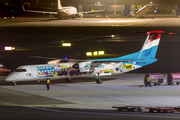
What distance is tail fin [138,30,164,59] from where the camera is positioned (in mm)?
39031

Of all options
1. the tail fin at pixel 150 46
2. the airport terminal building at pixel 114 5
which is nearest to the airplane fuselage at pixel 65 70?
the tail fin at pixel 150 46

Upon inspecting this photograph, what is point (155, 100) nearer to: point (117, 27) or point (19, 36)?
point (19, 36)

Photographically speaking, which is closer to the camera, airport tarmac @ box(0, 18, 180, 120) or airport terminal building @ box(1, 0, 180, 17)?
airport tarmac @ box(0, 18, 180, 120)

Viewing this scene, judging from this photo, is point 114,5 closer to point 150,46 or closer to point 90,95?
point 150,46

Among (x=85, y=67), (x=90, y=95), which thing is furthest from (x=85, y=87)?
(x=90, y=95)

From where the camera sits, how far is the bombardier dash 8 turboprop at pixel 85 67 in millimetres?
35281

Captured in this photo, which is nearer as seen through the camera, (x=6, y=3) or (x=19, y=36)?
(x=19, y=36)

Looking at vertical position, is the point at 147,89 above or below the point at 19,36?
below

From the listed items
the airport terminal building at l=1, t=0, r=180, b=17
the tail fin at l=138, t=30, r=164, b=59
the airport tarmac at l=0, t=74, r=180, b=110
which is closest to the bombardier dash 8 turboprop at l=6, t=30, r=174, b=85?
the tail fin at l=138, t=30, r=164, b=59

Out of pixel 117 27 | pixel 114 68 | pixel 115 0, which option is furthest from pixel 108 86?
pixel 115 0

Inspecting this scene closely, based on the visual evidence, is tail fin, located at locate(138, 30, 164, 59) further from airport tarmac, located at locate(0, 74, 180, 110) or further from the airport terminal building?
the airport terminal building

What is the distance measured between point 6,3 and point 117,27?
70482 mm

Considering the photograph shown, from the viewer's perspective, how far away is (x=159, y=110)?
22016 millimetres

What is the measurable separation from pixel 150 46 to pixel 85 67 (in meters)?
9.26
